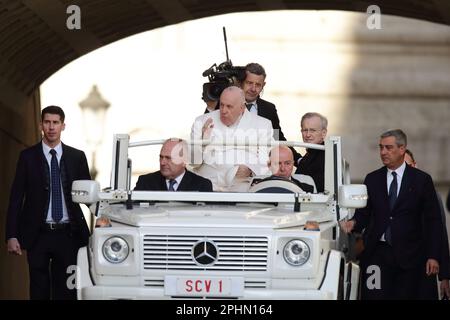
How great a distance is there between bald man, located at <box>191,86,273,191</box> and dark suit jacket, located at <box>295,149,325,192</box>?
0.46 m

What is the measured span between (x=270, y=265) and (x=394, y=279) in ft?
7.85

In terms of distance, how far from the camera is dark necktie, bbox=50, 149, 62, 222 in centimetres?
1686

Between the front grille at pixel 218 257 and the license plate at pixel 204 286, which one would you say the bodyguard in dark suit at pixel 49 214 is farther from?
the license plate at pixel 204 286

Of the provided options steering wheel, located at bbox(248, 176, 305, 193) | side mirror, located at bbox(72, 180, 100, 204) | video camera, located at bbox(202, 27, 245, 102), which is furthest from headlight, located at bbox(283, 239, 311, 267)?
video camera, located at bbox(202, 27, 245, 102)

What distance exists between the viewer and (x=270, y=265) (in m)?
14.5

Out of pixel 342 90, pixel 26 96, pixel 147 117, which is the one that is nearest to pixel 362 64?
pixel 342 90

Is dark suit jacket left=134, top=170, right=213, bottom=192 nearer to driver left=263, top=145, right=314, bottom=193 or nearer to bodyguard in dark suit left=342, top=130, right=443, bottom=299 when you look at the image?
driver left=263, top=145, right=314, bottom=193

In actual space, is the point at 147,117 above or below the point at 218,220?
above

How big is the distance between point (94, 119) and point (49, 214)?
906 cm

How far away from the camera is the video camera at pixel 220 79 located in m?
18.3

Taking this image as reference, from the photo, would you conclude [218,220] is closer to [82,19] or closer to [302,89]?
[82,19]

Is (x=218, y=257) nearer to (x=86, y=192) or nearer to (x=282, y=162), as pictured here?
(x=86, y=192)
